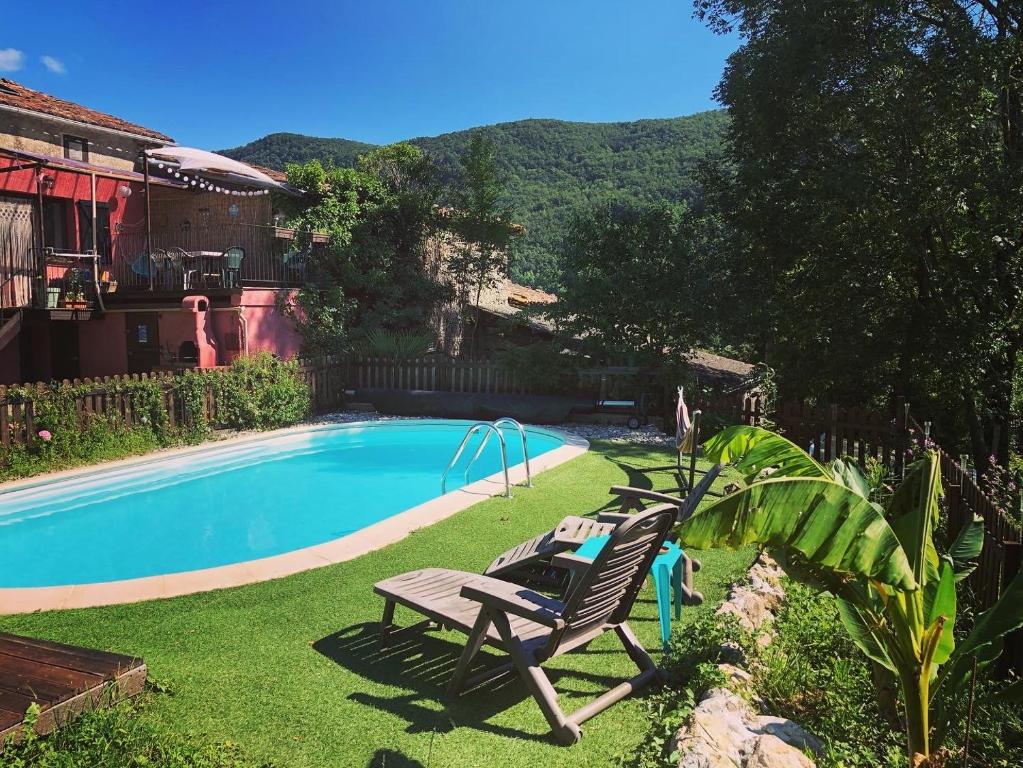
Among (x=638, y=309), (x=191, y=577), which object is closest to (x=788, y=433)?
(x=638, y=309)

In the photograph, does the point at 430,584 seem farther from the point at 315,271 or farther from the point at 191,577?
the point at 315,271

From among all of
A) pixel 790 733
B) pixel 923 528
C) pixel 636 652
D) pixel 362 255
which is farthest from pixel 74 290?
pixel 923 528

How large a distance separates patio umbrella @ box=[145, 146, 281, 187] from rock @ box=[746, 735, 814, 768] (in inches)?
701

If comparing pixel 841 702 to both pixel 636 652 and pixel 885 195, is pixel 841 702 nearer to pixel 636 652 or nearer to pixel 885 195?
pixel 636 652

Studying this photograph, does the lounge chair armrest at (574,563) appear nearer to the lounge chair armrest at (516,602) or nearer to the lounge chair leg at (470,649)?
the lounge chair armrest at (516,602)

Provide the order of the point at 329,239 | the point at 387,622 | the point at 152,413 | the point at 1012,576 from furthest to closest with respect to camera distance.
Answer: the point at 329,239 < the point at 152,413 < the point at 387,622 < the point at 1012,576

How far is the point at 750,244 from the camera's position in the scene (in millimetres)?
16625

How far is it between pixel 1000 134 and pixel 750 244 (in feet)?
17.0

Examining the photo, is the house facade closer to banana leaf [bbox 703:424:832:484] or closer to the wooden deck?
the wooden deck

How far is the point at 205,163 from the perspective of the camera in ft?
57.5

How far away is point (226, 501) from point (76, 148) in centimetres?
1472

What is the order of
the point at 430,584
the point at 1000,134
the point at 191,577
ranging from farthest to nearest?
1. the point at 1000,134
2. the point at 191,577
3. the point at 430,584

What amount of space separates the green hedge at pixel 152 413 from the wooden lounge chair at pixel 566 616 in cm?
989

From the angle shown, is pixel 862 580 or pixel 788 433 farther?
pixel 788 433
